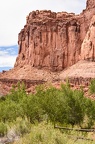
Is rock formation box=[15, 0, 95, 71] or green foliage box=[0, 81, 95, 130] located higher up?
rock formation box=[15, 0, 95, 71]

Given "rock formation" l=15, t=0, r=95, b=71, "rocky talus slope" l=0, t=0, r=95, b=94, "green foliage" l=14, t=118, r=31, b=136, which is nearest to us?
"green foliage" l=14, t=118, r=31, b=136

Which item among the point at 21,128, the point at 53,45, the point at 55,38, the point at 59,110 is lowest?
the point at 21,128

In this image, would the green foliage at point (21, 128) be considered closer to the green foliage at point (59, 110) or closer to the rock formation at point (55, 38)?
the green foliage at point (59, 110)

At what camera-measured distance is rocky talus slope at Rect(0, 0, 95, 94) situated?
300 ft

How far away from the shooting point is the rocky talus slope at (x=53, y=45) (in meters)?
91.5

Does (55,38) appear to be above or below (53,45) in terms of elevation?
above

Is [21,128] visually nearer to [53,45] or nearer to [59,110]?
[59,110]

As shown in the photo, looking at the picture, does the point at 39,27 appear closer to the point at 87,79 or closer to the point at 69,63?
the point at 69,63

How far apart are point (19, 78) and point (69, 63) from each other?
50.7ft

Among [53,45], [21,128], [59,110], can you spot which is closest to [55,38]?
[53,45]

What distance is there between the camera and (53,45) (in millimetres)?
101688

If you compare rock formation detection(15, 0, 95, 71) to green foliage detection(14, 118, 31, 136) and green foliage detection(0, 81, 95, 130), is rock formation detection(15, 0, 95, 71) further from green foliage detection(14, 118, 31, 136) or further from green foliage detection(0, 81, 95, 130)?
green foliage detection(14, 118, 31, 136)

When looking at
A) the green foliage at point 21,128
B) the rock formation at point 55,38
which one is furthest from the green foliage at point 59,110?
the rock formation at point 55,38

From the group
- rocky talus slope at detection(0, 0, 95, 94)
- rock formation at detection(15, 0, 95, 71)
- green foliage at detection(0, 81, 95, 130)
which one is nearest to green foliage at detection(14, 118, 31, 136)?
green foliage at detection(0, 81, 95, 130)
